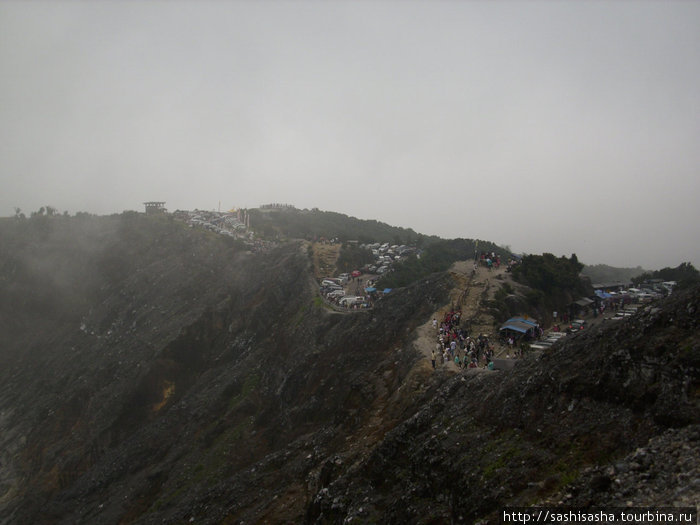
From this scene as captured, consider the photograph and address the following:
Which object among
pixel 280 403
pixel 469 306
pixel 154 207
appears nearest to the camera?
pixel 469 306

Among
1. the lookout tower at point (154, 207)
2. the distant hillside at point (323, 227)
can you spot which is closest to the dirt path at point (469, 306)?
the distant hillside at point (323, 227)

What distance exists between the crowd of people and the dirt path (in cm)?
40

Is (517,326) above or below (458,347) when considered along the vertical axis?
above

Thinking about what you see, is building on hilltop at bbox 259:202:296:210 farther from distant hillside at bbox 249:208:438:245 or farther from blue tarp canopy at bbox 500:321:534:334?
blue tarp canopy at bbox 500:321:534:334

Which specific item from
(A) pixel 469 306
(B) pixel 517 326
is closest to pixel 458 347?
(B) pixel 517 326

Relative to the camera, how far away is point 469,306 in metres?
32.6

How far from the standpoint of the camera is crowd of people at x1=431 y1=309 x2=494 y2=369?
23438 mm

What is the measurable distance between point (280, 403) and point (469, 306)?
16.2 metres

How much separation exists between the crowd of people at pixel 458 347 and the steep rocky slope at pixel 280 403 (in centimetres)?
157

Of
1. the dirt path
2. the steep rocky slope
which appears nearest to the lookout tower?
the steep rocky slope

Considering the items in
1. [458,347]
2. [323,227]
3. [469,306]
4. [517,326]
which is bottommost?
[458,347]

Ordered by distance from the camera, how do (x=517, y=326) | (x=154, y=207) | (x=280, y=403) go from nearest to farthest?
(x=517, y=326) → (x=280, y=403) → (x=154, y=207)

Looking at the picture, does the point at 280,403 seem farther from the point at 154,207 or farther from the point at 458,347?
the point at 154,207

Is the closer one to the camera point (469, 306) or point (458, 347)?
point (458, 347)
